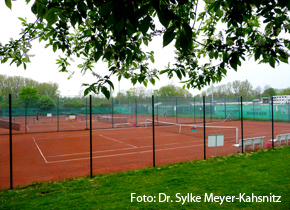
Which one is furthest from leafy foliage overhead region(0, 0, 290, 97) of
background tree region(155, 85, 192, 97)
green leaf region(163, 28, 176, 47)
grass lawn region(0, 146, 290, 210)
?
background tree region(155, 85, 192, 97)

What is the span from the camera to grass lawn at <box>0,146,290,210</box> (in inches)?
173

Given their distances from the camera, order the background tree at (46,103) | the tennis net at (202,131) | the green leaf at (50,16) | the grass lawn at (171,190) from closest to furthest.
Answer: the green leaf at (50,16), the grass lawn at (171,190), the tennis net at (202,131), the background tree at (46,103)

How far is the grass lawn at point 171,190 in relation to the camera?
173 inches

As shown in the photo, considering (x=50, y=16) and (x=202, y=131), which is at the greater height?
(x=50, y=16)

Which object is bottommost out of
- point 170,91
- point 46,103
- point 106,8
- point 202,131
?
point 202,131

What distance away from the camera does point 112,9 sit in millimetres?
1262

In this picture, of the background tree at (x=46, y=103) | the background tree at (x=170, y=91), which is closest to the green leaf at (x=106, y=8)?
the background tree at (x=46, y=103)

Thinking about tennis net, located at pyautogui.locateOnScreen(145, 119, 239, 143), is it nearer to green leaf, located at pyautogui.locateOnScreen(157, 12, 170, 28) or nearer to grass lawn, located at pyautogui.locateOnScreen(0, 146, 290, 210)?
grass lawn, located at pyautogui.locateOnScreen(0, 146, 290, 210)

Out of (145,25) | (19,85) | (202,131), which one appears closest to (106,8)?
(145,25)

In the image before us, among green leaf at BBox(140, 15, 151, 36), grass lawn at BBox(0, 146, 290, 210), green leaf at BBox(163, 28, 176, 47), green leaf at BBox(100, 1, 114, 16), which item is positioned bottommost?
grass lawn at BBox(0, 146, 290, 210)

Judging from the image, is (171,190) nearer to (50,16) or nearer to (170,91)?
(50,16)

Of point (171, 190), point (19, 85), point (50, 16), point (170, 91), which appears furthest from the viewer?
point (170, 91)

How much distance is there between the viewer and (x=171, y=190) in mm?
5059

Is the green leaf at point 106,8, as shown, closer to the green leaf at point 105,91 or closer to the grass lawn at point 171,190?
the green leaf at point 105,91
